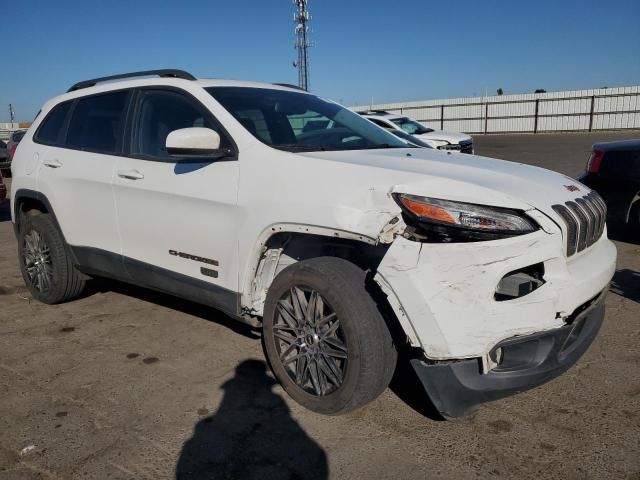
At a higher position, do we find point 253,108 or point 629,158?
point 253,108

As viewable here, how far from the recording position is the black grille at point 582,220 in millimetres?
2441

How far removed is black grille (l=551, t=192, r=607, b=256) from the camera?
2.44 m

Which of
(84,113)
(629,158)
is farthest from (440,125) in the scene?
(84,113)

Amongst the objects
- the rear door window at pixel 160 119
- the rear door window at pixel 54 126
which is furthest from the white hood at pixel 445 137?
the rear door window at pixel 160 119

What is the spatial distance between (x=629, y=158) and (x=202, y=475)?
18.2 ft

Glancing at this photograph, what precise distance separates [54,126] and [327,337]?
3.23 meters

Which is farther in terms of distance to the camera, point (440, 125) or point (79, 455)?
point (440, 125)

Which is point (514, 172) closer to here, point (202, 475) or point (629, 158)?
point (202, 475)

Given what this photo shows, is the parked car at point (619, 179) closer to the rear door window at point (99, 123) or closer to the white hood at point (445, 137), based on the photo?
the rear door window at point (99, 123)

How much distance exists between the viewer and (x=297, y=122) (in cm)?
357

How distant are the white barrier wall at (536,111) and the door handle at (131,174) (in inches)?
1216

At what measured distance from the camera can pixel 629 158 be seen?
582 centimetres

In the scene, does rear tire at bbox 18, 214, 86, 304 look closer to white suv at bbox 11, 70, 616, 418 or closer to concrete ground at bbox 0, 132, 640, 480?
white suv at bbox 11, 70, 616, 418

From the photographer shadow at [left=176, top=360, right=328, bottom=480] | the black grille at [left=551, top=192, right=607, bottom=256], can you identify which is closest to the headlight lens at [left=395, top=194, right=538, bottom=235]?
the black grille at [left=551, top=192, right=607, bottom=256]
